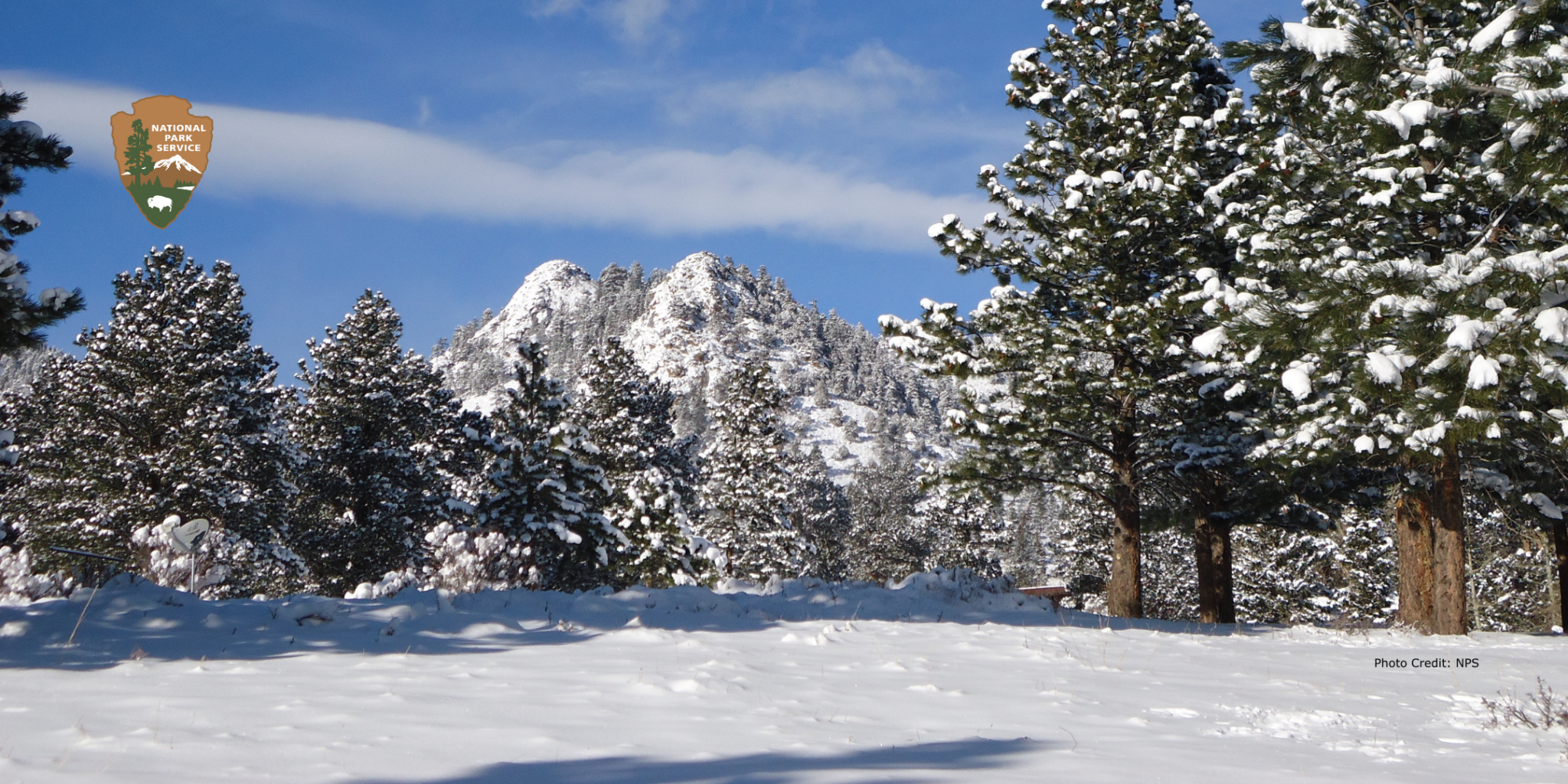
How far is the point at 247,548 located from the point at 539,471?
7.87 meters

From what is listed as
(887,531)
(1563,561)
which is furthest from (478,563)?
(887,531)

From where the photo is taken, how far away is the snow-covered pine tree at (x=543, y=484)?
25.6 meters

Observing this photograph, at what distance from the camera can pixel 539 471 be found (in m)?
26.2

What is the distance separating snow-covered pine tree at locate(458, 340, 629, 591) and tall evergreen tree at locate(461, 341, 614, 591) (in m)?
0.02

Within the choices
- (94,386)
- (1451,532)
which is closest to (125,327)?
(94,386)

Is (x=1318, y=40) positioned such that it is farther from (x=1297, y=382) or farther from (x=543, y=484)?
(x=543, y=484)

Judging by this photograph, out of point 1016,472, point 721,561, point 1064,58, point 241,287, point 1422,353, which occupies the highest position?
point 1064,58

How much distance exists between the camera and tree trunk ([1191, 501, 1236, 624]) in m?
16.6

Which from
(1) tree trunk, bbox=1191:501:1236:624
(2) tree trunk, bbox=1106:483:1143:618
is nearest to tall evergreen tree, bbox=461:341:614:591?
(2) tree trunk, bbox=1106:483:1143:618

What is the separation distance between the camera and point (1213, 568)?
664 inches

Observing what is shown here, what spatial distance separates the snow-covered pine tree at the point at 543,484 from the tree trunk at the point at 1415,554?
18396 mm

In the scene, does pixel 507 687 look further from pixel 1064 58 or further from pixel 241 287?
pixel 241 287

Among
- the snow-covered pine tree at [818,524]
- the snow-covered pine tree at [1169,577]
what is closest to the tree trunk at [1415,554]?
the snow-covered pine tree at [1169,577]

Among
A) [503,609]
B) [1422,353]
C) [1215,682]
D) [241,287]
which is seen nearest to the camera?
[1215,682]
